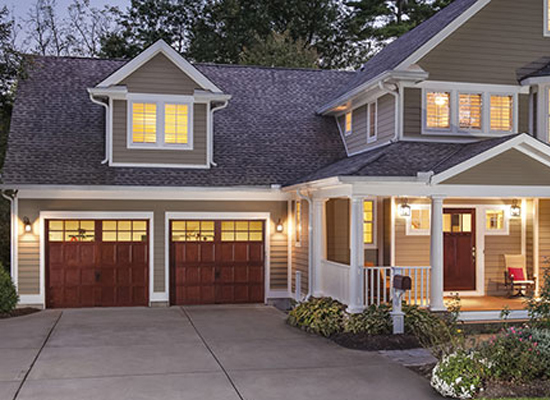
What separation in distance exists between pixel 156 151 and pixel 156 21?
68.3ft

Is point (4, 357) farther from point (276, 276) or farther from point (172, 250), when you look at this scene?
point (276, 276)

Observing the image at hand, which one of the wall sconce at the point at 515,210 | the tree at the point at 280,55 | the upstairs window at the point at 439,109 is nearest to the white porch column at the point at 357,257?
the upstairs window at the point at 439,109

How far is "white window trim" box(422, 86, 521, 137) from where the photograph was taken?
14.6 meters

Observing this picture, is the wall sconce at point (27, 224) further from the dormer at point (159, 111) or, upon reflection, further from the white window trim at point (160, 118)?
the white window trim at point (160, 118)

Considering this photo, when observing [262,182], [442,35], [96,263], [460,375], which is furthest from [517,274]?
[96,263]

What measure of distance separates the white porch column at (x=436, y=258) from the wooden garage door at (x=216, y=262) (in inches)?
212

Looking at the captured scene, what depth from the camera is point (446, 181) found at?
1244cm

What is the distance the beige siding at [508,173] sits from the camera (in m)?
12.5

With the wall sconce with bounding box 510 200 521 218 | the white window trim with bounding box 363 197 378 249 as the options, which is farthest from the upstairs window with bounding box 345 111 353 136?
the wall sconce with bounding box 510 200 521 218

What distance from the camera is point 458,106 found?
14688 mm

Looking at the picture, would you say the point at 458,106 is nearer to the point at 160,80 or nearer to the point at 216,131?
the point at 216,131

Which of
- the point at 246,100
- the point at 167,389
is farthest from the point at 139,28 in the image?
the point at 167,389

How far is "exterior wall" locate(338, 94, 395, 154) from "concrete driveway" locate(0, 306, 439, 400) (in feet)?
16.7

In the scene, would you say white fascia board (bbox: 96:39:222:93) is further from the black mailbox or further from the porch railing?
the black mailbox
